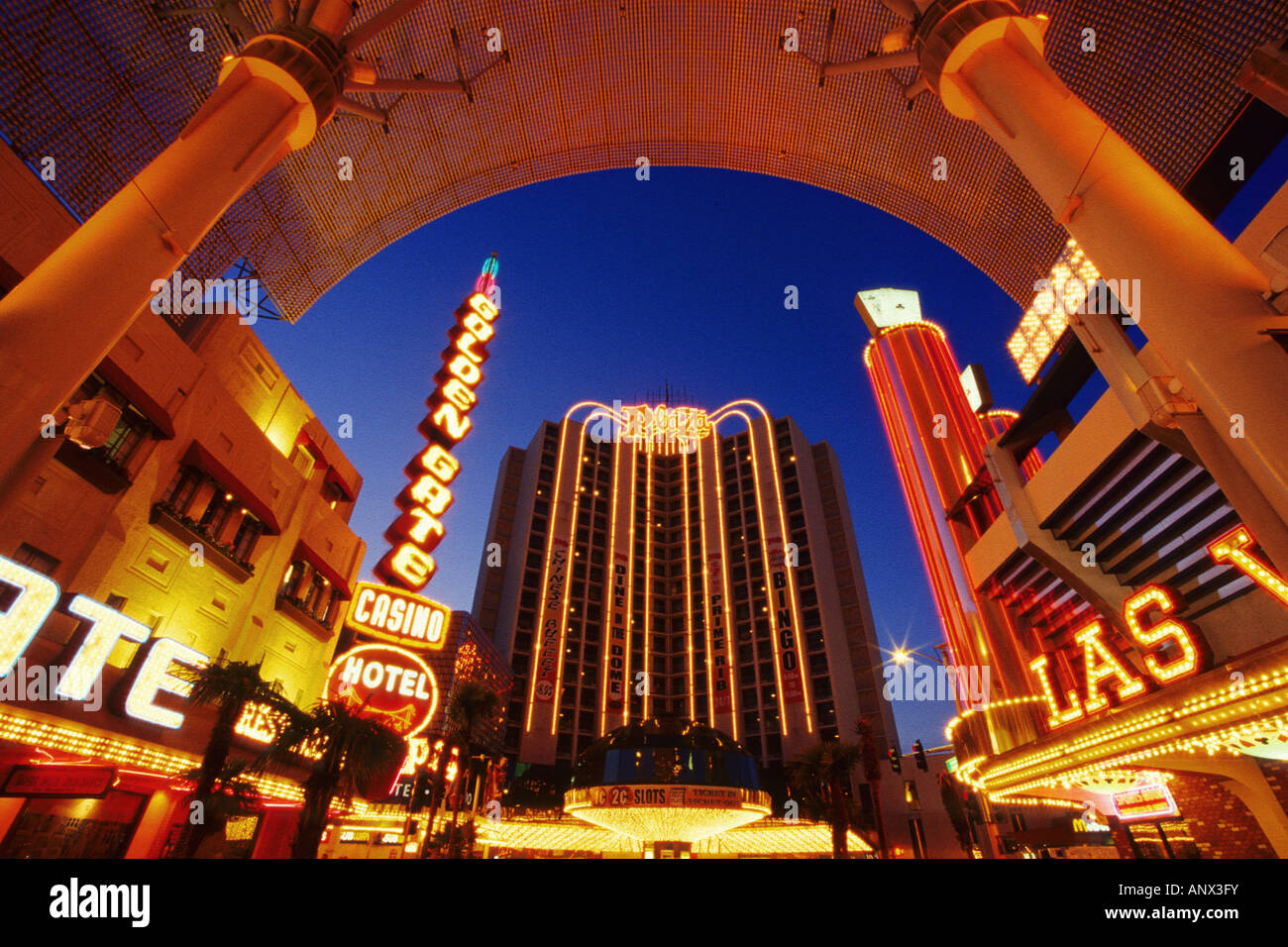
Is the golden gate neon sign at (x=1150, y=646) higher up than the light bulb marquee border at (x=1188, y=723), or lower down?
higher up

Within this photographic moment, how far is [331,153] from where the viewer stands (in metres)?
19.6

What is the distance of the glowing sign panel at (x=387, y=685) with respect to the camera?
62.9 ft

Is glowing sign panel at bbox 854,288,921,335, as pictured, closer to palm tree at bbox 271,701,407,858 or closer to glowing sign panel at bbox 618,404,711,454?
palm tree at bbox 271,701,407,858

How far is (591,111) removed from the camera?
2212 cm

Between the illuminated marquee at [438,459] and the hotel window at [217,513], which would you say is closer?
the hotel window at [217,513]

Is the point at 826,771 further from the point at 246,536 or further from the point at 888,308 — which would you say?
the point at 246,536

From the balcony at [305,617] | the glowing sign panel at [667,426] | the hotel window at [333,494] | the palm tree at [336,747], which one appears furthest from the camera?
the glowing sign panel at [667,426]

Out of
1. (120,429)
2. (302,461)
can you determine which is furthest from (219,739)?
(302,461)

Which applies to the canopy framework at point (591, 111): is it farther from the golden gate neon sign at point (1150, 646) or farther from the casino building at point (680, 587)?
the casino building at point (680, 587)

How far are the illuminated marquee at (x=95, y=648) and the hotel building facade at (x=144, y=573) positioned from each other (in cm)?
4

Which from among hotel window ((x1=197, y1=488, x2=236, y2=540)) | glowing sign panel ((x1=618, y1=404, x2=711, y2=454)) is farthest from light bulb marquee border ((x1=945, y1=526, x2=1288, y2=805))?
glowing sign panel ((x1=618, y1=404, x2=711, y2=454))

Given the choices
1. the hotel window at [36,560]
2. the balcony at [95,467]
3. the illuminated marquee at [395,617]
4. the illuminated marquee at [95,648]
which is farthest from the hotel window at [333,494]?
the hotel window at [36,560]

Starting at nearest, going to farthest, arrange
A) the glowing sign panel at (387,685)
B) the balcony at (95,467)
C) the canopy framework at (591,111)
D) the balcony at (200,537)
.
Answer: the canopy framework at (591,111)
the balcony at (95,467)
the balcony at (200,537)
the glowing sign panel at (387,685)

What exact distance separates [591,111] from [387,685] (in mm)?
22417
